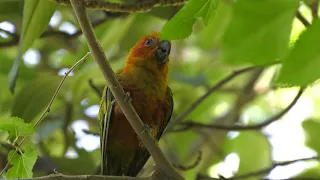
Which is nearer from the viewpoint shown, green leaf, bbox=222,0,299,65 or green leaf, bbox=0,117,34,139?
green leaf, bbox=222,0,299,65

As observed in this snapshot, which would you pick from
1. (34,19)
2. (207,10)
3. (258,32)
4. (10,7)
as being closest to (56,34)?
(10,7)

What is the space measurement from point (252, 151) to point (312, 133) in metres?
0.21

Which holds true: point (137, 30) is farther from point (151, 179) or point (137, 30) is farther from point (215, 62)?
point (151, 179)

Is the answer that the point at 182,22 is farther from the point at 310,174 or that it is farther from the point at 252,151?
the point at 252,151

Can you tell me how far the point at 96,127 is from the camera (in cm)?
142

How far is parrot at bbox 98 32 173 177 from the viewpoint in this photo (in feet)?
3.64

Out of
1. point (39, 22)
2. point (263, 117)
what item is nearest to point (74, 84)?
point (39, 22)

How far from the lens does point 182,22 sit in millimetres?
367

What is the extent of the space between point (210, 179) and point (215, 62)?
80cm

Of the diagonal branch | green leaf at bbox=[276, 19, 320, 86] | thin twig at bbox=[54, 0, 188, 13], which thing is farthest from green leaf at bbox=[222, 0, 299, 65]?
the diagonal branch

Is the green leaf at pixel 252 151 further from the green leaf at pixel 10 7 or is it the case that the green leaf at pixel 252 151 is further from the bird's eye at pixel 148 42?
A: the green leaf at pixel 10 7

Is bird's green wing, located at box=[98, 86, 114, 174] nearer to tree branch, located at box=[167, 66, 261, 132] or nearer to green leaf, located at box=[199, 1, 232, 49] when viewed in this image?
tree branch, located at box=[167, 66, 261, 132]

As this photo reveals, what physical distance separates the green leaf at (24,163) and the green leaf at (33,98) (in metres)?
0.33

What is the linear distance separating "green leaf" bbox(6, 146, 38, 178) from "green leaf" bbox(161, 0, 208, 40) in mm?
337
